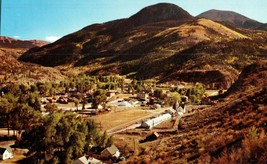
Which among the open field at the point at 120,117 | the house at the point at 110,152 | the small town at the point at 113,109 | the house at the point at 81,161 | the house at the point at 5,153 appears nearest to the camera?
the house at the point at 81,161

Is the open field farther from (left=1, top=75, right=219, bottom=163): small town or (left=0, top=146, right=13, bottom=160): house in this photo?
(left=0, top=146, right=13, bottom=160): house

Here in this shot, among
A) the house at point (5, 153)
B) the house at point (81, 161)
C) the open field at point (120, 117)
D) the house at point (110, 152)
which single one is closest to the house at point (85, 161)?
the house at point (81, 161)

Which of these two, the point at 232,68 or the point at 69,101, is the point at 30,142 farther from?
the point at 232,68

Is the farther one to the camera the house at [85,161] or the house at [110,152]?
the house at [110,152]

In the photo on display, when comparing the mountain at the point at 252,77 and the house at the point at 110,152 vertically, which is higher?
the mountain at the point at 252,77

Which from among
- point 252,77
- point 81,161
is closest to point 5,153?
point 81,161

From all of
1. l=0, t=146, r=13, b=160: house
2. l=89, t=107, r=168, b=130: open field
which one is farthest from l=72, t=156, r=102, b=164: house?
l=89, t=107, r=168, b=130: open field

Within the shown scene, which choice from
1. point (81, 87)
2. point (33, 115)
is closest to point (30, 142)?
point (33, 115)

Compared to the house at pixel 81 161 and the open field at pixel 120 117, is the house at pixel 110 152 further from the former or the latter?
the open field at pixel 120 117

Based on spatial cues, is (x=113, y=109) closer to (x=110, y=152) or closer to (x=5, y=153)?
(x=5, y=153)
